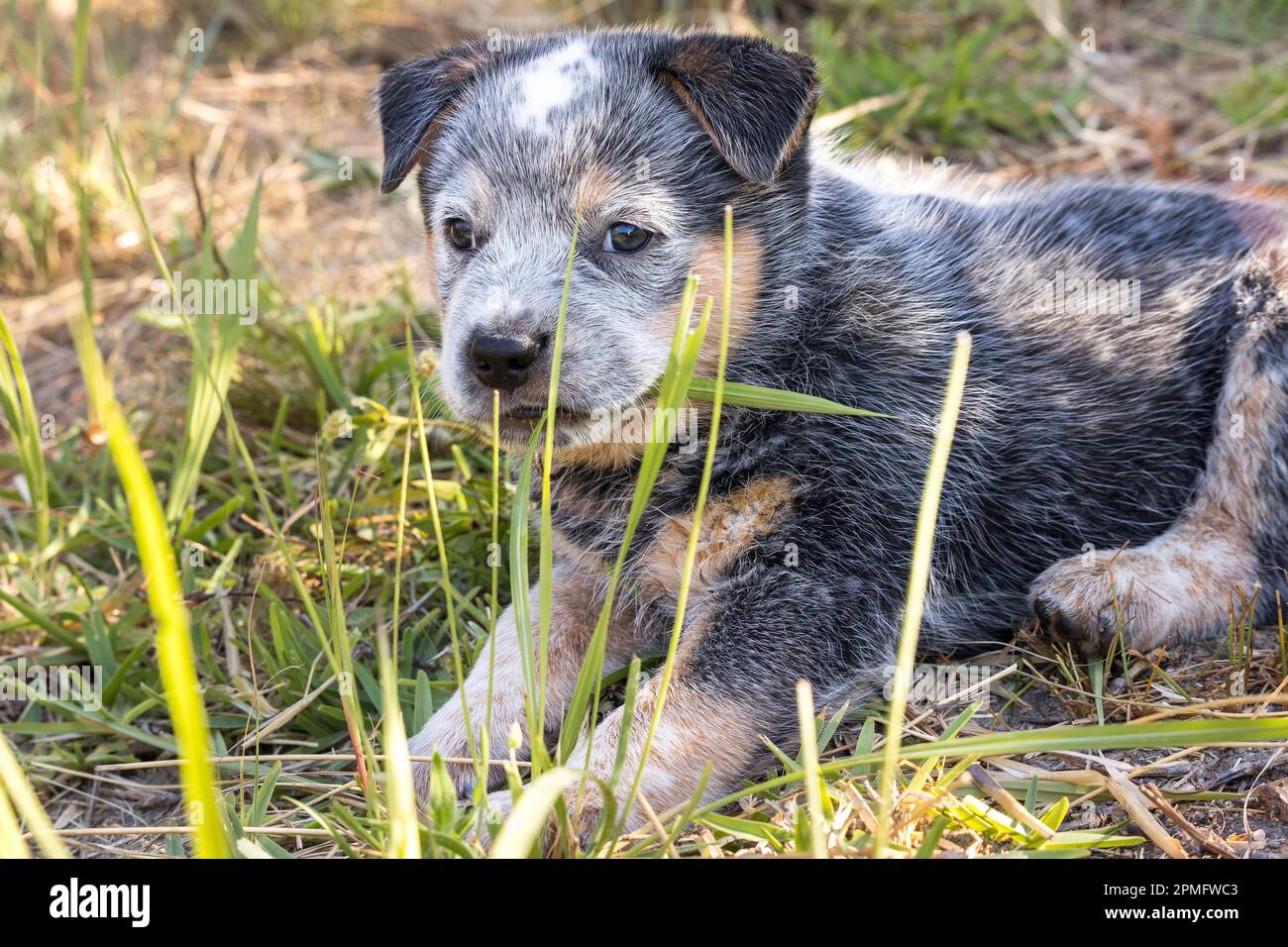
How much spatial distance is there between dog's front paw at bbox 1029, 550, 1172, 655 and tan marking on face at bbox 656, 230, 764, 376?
3.71 ft

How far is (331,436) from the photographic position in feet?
13.0

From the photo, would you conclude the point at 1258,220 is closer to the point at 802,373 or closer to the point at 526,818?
the point at 802,373

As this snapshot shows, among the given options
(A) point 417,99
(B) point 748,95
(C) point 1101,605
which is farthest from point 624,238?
(C) point 1101,605

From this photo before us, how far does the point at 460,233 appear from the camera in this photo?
334 centimetres

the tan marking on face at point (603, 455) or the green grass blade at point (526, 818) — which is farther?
the tan marking on face at point (603, 455)

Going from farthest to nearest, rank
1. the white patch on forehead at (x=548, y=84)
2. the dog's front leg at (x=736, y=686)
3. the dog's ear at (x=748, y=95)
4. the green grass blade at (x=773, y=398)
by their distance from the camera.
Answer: the white patch on forehead at (x=548, y=84) → the dog's ear at (x=748, y=95) → the dog's front leg at (x=736, y=686) → the green grass blade at (x=773, y=398)

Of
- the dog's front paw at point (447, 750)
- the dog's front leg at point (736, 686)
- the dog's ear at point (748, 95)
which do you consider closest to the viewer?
the dog's front leg at point (736, 686)

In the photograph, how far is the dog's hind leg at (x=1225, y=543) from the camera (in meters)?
3.21

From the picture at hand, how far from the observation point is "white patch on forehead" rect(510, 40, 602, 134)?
3176mm

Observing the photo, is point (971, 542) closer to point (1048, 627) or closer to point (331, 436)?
point (1048, 627)

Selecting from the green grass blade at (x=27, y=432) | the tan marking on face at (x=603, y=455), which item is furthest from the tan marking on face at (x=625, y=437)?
the green grass blade at (x=27, y=432)

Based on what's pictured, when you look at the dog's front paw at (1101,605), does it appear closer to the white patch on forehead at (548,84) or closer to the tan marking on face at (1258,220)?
the tan marking on face at (1258,220)

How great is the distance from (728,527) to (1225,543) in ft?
5.10
